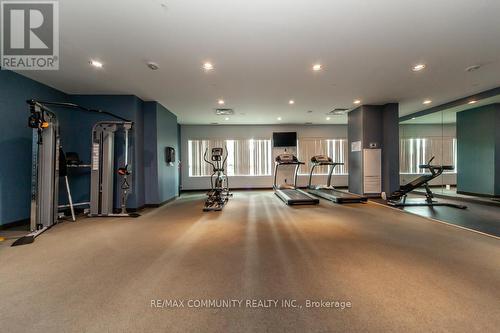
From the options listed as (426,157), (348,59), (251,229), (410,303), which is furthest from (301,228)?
(426,157)

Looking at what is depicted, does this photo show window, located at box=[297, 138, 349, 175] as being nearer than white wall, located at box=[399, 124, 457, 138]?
No

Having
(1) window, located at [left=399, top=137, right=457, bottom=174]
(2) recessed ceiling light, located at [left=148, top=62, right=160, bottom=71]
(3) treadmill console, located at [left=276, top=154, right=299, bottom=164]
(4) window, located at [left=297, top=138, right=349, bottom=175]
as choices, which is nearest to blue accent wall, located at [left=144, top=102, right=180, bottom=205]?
(2) recessed ceiling light, located at [left=148, top=62, right=160, bottom=71]

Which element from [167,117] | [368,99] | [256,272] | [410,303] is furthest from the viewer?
[167,117]

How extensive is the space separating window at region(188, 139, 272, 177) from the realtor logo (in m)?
5.82

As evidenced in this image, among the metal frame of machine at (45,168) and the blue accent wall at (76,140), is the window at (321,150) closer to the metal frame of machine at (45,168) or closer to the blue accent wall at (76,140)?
the blue accent wall at (76,140)

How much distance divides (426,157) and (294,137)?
513cm

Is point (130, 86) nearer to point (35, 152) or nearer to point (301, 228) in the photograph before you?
point (35, 152)

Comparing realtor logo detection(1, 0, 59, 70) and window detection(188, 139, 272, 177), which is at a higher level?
realtor logo detection(1, 0, 59, 70)

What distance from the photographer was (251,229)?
3.59 m

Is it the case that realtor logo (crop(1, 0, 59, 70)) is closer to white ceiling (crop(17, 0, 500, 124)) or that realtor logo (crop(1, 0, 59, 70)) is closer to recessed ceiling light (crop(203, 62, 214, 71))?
white ceiling (crop(17, 0, 500, 124))

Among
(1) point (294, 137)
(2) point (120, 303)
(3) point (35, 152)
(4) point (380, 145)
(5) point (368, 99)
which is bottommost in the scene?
(2) point (120, 303)

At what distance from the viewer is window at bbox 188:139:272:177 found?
30.5ft

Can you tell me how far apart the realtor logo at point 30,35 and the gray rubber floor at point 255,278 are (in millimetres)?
2930

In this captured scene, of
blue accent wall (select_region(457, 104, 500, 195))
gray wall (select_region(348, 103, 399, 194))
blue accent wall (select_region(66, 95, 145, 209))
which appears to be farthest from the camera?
gray wall (select_region(348, 103, 399, 194))
